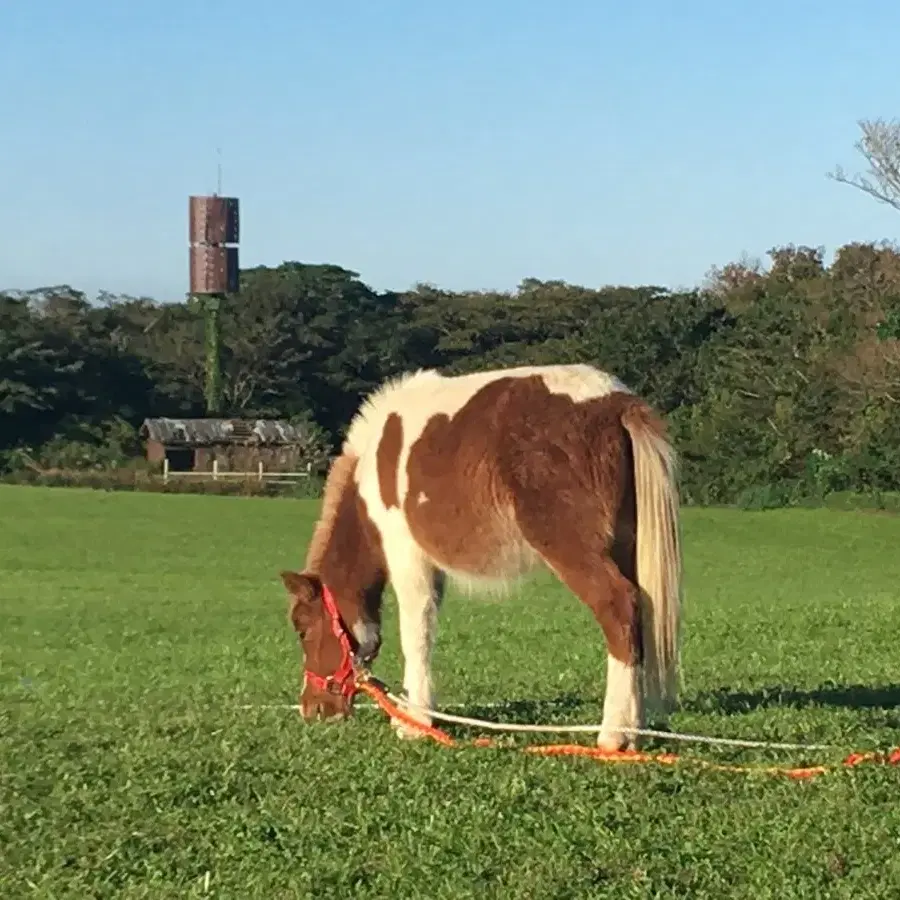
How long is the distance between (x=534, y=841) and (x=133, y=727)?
11.2ft

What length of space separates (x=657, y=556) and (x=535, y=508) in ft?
2.08

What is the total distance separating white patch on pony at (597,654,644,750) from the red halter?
1667mm

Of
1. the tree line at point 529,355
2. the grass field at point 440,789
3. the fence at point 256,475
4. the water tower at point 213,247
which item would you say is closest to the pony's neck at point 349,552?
the grass field at point 440,789

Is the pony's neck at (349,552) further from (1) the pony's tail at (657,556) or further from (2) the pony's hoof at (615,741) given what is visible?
(2) the pony's hoof at (615,741)

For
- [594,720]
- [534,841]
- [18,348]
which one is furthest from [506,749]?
[18,348]

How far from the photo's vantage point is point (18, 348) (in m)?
72.4

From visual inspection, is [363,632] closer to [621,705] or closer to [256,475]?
[621,705]

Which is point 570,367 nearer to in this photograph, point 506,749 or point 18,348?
point 506,749

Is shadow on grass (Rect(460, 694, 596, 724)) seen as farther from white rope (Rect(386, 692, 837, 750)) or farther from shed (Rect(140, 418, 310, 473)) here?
shed (Rect(140, 418, 310, 473))

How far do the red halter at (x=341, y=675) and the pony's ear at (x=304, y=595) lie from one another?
0.17 m

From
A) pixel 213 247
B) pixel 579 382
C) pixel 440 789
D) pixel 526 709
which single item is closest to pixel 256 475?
pixel 213 247

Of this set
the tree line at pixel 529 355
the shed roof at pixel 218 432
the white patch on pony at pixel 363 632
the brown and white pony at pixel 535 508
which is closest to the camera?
the brown and white pony at pixel 535 508

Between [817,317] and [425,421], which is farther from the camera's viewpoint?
[817,317]

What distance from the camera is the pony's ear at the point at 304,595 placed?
27.4 feet
